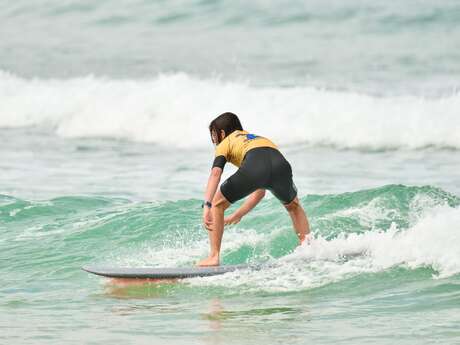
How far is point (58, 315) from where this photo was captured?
8656 millimetres

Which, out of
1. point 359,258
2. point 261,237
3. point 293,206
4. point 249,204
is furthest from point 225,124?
Answer: point 261,237

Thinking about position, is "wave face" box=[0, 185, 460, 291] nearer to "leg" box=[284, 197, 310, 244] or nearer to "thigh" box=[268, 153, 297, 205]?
"leg" box=[284, 197, 310, 244]

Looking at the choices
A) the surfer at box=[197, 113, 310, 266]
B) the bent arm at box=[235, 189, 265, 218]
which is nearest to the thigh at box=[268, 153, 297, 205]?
the surfer at box=[197, 113, 310, 266]

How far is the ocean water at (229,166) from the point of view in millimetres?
8578

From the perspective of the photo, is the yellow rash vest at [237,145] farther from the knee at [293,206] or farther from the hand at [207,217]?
the knee at [293,206]

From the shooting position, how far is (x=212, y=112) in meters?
23.4

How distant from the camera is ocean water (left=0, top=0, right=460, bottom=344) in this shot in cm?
858

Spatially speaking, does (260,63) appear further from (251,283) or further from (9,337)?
(9,337)

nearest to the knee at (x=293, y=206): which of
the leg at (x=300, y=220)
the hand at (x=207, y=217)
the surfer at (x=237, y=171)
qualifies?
the leg at (x=300, y=220)

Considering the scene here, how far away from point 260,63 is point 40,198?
1311 centimetres

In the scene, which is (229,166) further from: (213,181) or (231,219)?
(213,181)

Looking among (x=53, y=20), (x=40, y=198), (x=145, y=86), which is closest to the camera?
(x=40, y=198)

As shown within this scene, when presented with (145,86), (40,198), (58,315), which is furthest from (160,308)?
(145,86)

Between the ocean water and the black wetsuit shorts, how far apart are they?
25.1 inches
